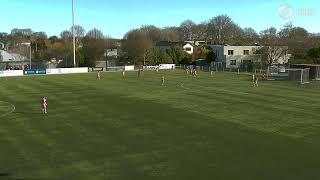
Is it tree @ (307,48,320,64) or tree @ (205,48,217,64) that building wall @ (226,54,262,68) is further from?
tree @ (307,48,320,64)

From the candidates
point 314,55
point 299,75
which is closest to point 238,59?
point 314,55

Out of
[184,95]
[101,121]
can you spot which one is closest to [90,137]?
[101,121]

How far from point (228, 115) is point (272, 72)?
147 ft

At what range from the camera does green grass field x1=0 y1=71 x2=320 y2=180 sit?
55.1 feet

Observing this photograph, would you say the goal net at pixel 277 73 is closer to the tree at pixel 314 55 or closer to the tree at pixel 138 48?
the tree at pixel 314 55

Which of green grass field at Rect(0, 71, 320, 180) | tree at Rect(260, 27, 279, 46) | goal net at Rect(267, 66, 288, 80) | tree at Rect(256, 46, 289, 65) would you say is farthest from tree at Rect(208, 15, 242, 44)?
green grass field at Rect(0, 71, 320, 180)

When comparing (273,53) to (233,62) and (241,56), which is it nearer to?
(241,56)

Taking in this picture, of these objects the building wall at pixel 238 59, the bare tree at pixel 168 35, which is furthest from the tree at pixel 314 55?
the bare tree at pixel 168 35

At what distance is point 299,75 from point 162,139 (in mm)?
45562

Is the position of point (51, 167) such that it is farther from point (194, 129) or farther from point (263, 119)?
point (263, 119)

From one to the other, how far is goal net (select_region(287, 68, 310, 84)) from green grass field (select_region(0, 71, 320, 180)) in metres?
23.6

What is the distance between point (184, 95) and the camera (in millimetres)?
43031

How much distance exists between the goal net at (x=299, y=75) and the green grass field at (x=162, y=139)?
23.6 m

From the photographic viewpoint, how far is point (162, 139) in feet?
73.8
